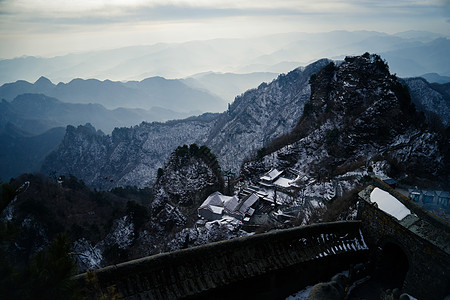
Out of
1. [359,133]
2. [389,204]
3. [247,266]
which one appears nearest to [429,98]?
[359,133]

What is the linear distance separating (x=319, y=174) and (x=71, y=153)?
176m

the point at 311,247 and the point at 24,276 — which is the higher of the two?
the point at 24,276

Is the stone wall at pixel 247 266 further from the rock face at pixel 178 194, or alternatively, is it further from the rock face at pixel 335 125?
the rock face at pixel 178 194

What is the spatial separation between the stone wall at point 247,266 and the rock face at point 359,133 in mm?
28087

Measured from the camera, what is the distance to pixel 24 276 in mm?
4242

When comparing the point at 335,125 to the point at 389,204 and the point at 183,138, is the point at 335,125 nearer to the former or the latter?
the point at 389,204

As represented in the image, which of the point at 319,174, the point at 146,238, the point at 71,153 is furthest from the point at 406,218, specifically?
the point at 71,153

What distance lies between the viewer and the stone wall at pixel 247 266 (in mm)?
7340

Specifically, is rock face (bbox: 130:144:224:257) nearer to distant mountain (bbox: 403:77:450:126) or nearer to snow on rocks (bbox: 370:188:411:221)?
snow on rocks (bbox: 370:188:411:221)

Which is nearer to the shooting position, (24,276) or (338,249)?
(24,276)

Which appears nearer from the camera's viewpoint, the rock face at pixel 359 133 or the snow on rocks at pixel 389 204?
the snow on rocks at pixel 389 204

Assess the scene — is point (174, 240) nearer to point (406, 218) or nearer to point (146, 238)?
point (146, 238)

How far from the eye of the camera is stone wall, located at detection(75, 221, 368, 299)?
289 inches

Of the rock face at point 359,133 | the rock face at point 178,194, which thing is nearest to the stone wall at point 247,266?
the rock face at point 359,133
